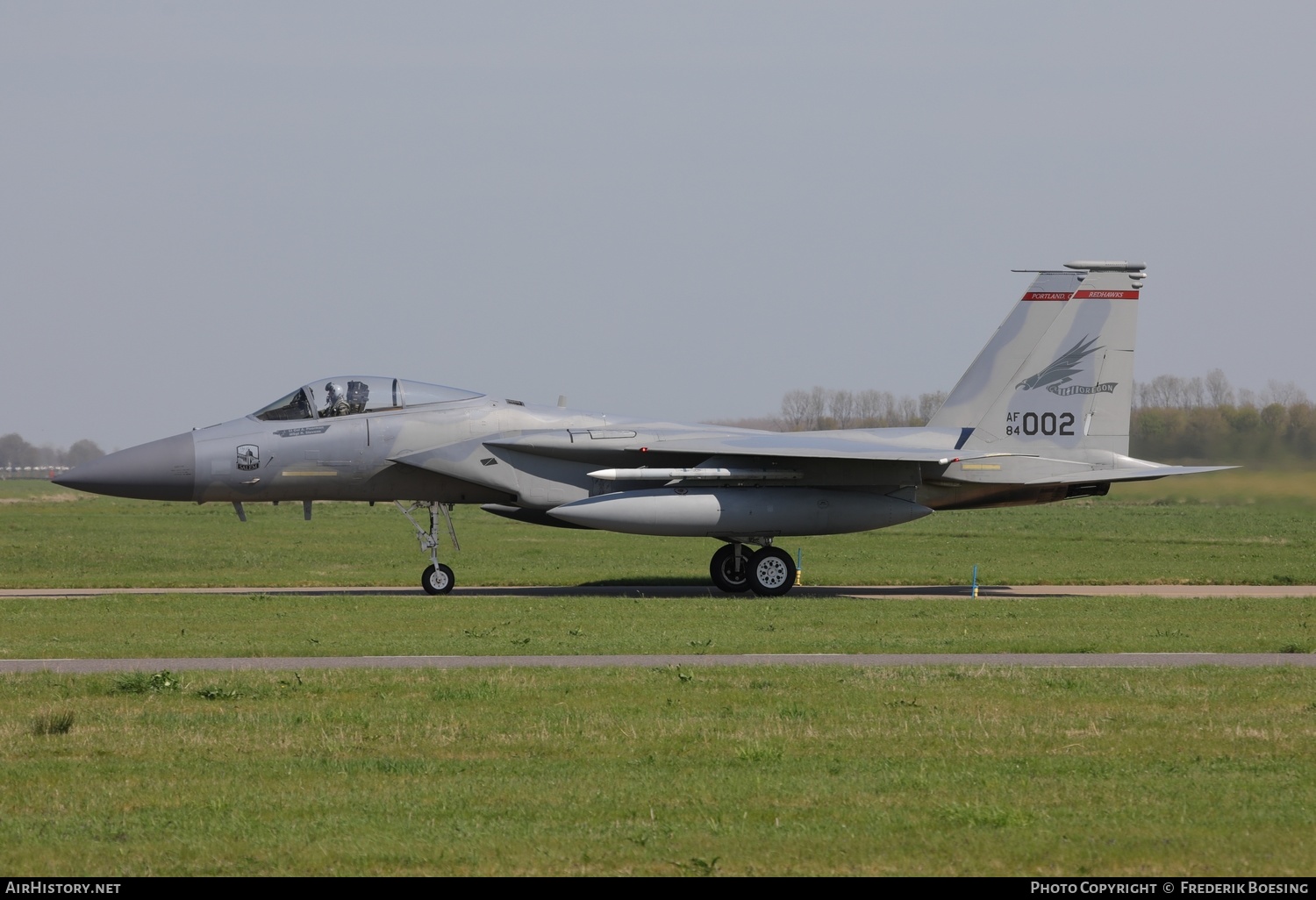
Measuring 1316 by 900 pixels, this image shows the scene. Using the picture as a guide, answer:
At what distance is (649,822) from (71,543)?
31752 millimetres

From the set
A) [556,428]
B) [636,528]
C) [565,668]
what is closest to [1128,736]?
[565,668]

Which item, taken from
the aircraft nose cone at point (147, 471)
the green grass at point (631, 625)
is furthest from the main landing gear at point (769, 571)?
the aircraft nose cone at point (147, 471)

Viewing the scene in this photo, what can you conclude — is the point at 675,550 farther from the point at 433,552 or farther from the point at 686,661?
the point at 686,661

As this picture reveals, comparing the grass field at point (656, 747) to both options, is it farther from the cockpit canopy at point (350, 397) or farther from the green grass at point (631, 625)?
the cockpit canopy at point (350, 397)

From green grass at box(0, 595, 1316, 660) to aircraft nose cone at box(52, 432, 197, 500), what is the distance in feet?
5.57

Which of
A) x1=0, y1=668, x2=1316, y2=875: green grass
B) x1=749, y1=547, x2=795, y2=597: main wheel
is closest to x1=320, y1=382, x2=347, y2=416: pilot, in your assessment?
x1=749, y1=547, x2=795, y2=597: main wheel

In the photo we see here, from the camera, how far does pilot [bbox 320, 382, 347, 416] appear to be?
22.2 meters

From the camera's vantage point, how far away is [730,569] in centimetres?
2355

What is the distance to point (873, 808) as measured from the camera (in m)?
7.75

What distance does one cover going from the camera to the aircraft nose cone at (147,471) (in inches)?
843

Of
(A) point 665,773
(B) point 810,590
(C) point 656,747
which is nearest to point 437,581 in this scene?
(B) point 810,590

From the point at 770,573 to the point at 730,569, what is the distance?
3.46 ft

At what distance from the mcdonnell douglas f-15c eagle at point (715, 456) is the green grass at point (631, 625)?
5.34 feet

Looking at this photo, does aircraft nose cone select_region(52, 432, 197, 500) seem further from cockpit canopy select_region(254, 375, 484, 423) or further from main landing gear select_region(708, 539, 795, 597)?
main landing gear select_region(708, 539, 795, 597)
